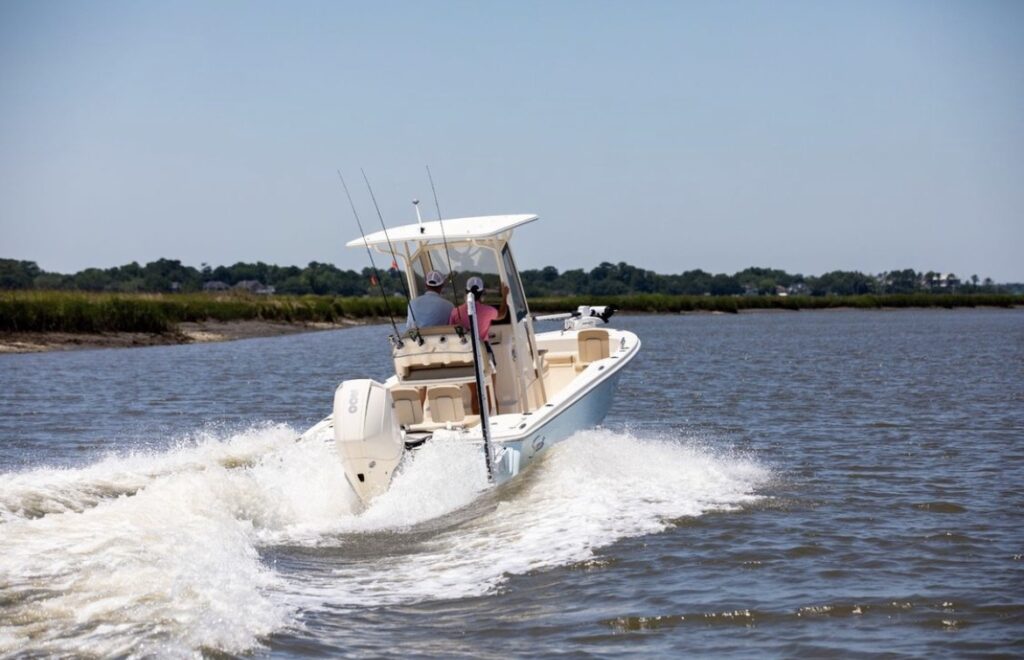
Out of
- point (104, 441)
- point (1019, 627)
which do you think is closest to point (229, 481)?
point (1019, 627)

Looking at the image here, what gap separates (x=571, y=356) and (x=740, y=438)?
2198 millimetres

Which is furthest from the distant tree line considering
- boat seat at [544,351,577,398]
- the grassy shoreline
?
boat seat at [544,351,577,398]

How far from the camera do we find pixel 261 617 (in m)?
6.08

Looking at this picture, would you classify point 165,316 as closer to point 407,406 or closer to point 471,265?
point 471,265

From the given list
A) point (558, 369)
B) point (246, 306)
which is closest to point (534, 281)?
point (246, 306)

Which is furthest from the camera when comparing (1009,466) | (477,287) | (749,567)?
(1009,466)

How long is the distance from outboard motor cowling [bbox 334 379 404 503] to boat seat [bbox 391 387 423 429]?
141 centimetres

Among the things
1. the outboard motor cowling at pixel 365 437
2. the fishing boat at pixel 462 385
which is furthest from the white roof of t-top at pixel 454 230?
the outboard motor cowling at pixel 365 437

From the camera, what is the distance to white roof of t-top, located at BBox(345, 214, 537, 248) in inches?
437

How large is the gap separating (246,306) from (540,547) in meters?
39.5

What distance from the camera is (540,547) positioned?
26.1ft

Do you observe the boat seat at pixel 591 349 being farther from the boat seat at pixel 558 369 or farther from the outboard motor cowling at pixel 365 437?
the outboard motor cowling at pixel 365 437

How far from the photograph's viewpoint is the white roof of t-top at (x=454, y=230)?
11102 millimetres

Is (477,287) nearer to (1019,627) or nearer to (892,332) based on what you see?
(1019,627)
